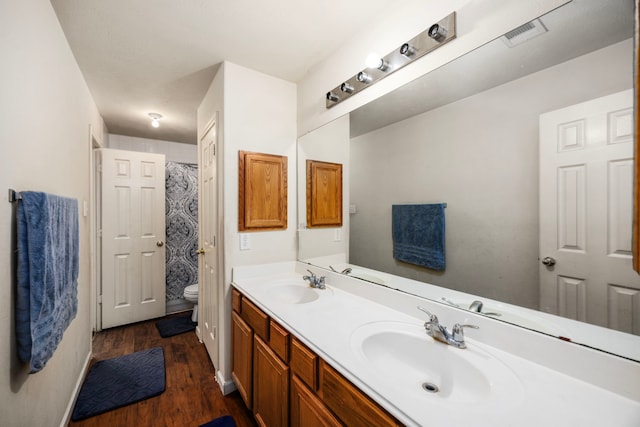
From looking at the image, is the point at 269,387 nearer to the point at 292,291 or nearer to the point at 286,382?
the point at 286,382

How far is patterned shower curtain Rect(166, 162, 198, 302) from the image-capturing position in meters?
3.54

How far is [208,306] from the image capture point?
2373mm

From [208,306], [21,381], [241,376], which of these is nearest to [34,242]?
[21,381]

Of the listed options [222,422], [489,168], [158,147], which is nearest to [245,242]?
[222,422]

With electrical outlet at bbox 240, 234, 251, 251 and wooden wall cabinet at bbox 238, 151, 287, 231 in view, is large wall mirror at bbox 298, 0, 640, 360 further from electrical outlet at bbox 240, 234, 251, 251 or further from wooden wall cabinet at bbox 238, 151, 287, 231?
electrical outlet at bbox 240, 234, 251, 251

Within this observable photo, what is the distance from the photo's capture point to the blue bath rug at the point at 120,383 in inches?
70.7

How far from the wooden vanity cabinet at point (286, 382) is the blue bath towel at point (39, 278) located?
88 cm

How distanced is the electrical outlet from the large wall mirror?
41.6 inches

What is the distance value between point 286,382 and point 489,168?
4.12 feet

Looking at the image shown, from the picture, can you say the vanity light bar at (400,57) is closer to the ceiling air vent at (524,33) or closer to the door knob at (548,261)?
the ceiling air vent at (524,33)

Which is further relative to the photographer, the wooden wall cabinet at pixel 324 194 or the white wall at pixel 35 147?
the wooden wall cabinet at pixel 324 194

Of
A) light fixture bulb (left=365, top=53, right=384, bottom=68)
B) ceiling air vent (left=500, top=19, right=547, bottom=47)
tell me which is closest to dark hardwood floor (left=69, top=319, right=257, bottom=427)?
light fixture bulb (left=365, top=53, right=384, bottom=68)

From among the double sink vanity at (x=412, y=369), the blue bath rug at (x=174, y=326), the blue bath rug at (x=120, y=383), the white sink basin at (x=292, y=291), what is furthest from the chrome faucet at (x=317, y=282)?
the blue bath rug at (x=174, y=326)

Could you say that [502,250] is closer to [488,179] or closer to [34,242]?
[488,179]
